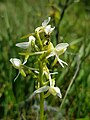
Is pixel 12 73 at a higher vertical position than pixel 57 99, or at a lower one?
higher

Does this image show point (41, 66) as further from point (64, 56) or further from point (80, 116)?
point (64, 56)

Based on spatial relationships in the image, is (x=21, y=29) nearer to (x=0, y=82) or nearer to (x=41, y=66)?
(x=0, y=82)

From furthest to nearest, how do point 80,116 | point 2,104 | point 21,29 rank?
point 21,29 < point 2,104 < point 80,116

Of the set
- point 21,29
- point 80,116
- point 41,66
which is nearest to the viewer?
point 41,66

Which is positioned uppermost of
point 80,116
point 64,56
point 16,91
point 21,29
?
point 21,29

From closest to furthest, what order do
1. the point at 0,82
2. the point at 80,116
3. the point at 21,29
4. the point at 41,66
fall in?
the point at 41,66 < the point at 80,116 < the point at 0,82 < the point at 21,29

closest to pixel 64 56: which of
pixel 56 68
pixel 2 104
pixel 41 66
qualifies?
pixel 56 68

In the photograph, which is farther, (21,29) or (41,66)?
(21,29)

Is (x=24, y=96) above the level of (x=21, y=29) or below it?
below

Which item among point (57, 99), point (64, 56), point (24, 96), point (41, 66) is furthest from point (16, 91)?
point (41, 66)
